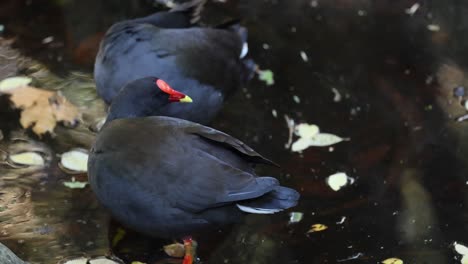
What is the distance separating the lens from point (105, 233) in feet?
12.5

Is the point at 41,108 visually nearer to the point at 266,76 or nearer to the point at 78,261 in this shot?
the point at 78,261

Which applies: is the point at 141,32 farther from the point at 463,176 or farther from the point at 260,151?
the point at 463,176

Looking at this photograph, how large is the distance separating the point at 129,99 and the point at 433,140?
5.95 feet

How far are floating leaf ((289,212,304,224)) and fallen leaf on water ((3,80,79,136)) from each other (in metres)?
1.47

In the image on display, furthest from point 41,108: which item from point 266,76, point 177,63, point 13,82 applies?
point 266,76

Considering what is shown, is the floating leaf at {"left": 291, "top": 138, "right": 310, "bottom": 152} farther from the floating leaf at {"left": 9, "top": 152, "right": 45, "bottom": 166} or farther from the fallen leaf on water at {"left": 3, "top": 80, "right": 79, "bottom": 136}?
the floating leaf at {"left": 9, "top": 152, "right": 45, "bottom": 166}

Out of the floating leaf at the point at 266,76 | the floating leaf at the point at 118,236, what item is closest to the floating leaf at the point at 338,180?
the floating leaf at the point at 266,76

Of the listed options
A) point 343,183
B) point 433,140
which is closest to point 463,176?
point 433,140

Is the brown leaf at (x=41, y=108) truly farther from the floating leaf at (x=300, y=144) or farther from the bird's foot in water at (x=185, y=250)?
the floating leaf at (x=300, y=144)

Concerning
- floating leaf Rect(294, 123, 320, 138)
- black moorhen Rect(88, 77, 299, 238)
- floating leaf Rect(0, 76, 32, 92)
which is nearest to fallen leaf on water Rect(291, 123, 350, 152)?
floating leaf Rect(294, 123, 320, 138)

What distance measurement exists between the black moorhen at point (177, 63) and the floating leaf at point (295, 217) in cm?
79

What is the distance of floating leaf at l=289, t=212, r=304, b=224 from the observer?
387cm

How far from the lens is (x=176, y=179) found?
10.8 feet

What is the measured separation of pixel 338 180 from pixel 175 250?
100 centimetres
